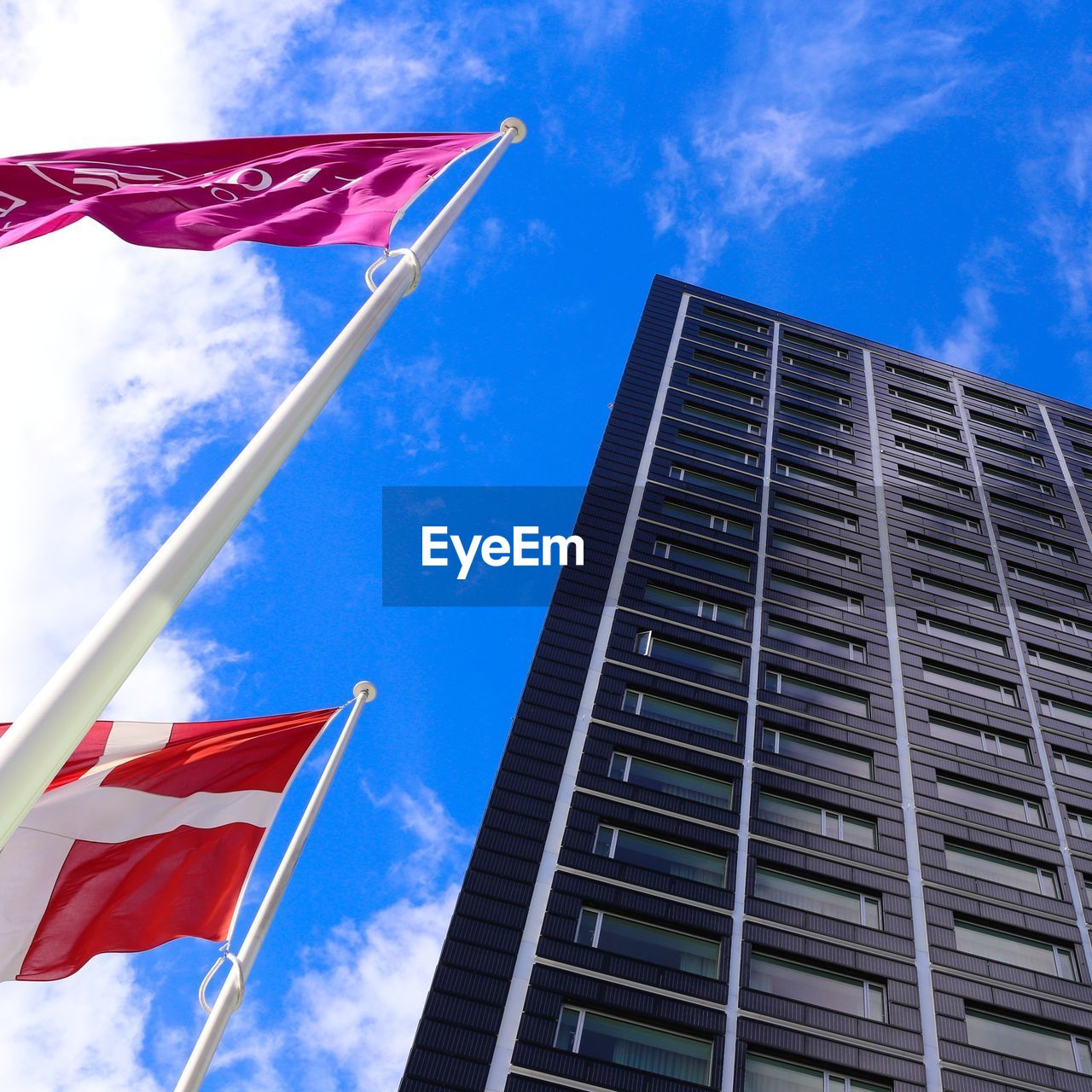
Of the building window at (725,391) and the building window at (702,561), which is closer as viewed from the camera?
the building window at (702,561)

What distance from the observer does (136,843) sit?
1038cm

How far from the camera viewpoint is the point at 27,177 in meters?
9.27

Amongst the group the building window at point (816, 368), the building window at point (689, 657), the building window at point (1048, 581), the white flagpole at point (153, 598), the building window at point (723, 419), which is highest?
the building window at point (816, 368)

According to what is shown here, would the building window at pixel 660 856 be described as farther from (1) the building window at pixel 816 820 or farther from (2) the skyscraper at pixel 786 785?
(1) the building window at pixel 816 820

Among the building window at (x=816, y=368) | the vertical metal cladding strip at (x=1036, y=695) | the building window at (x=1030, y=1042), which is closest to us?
the building window at (x=1030, y=1042)

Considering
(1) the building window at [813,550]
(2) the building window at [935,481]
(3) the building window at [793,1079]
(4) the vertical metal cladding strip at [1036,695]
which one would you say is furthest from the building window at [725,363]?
(3) the building window at [793,1079]

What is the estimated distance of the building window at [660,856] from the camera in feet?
88.3

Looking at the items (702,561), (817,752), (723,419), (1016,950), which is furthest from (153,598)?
(723,419)

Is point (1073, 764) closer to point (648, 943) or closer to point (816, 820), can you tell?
point (816, 820)

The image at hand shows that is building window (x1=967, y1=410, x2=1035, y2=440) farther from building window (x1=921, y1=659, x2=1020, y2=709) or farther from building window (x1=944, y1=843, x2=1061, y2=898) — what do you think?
building window (x1=944, y1=843, x2=1061, y2=898)

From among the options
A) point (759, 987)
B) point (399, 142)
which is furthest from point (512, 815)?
point (399, 142)

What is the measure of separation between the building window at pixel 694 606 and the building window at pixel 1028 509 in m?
17.7

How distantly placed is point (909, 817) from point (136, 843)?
82.2 feet

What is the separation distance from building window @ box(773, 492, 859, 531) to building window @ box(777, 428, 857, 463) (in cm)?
391
